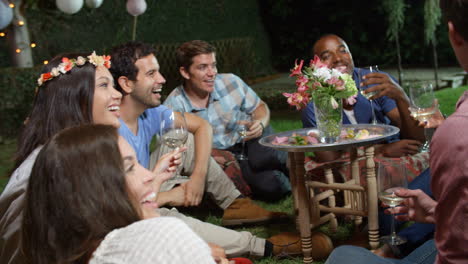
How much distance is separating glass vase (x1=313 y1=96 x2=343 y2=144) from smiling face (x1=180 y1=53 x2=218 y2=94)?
1.39m

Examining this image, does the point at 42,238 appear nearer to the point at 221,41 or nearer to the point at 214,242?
the point at 214,242

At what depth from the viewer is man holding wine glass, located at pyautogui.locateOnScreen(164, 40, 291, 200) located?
4633 mm

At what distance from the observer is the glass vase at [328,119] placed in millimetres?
3475

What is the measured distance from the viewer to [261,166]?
15.3ft

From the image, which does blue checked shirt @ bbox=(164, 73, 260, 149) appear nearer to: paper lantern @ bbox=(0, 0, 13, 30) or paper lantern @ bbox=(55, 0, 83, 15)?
paper lantern @ bbox=(55, 0, 83, 15)

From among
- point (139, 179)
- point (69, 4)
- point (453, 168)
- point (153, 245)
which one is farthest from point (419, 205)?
point (69, 4)

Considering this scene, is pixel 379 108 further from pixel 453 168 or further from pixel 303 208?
pixel 453 168

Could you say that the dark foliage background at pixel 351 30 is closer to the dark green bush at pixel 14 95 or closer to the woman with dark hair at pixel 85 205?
the dark green bush at pixel 14 95

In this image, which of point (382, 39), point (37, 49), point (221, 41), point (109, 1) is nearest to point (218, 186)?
point (37, 49)

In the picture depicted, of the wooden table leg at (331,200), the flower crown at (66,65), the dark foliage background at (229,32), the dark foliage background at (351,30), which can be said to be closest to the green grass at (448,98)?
the dark foliage background at (229,32)

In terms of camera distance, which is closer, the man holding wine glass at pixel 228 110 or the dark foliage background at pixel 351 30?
the man holding wine glass at pixel 228 110

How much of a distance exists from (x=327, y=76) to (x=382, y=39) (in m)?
9.98

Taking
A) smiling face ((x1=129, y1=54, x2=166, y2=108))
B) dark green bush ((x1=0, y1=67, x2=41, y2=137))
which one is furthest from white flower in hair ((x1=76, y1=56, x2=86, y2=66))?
dark green bush ((x1=0, y1=67, x2=41, y2=137))

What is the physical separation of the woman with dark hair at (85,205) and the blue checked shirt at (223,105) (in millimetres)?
3188
